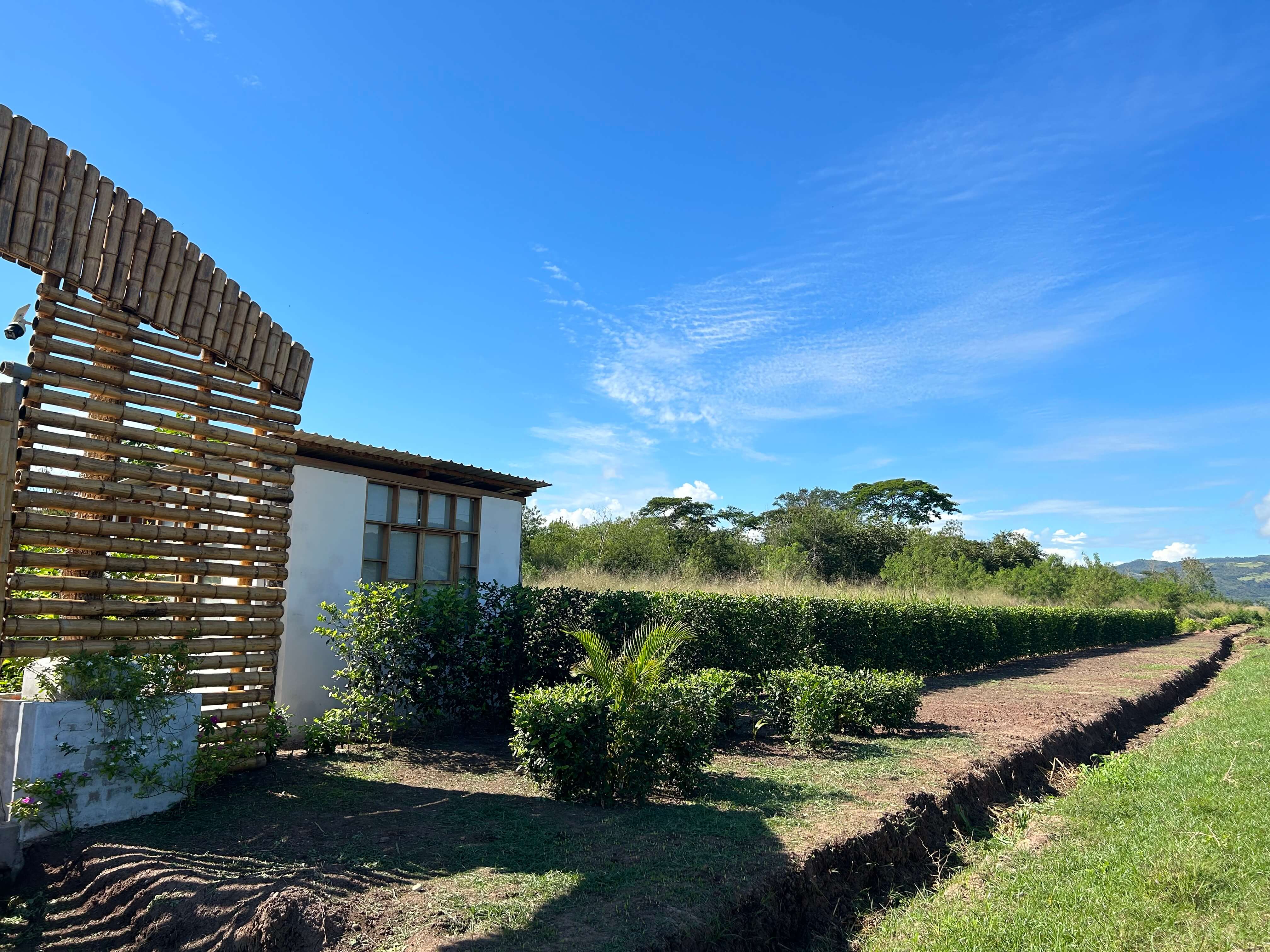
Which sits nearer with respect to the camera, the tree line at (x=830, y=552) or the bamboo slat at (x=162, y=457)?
the bamboo slat at (x=162, y=457)

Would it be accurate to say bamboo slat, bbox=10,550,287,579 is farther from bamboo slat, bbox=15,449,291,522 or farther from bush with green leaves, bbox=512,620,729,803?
bush with green leaves, bbox=512,620,729,803

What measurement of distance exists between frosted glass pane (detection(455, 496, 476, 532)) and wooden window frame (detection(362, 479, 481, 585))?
2 cm

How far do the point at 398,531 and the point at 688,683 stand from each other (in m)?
4.79

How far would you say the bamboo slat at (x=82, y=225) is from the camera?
17.8 feet

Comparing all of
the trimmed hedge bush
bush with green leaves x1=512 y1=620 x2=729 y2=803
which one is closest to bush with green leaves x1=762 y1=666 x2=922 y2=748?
bush with green leaves x1=512 y1=620 x2=729 y2=803

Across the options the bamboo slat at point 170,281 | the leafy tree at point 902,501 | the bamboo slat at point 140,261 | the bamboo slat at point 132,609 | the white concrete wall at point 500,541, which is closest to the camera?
the bamboo slat at point 132,609

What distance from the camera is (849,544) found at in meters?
42.8

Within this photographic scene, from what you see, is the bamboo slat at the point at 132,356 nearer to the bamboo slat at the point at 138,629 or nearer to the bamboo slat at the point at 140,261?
the bamboo slat at the point at 140,261

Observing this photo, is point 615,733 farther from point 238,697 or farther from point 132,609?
point 132,609

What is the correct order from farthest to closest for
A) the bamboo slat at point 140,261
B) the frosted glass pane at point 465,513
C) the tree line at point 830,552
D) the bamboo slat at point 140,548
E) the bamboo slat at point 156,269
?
the tree line at point 830,552 → the frosted glass pane at point 465,513 → the bamboo slat at point 156,269 → the bamboo slat at point 140,261 → the bamboo slat at point 140,548

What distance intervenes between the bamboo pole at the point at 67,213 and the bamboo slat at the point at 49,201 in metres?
0.02

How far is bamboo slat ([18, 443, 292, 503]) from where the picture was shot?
5223 mm

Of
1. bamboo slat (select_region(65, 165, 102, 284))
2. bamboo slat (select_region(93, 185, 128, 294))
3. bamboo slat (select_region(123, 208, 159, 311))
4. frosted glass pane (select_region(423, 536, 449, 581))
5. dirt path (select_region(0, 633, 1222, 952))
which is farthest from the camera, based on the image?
frosted glass pane (select_region(423, 536, 449, 581))

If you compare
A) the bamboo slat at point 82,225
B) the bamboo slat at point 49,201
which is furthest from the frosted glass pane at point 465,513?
the bamboo slat at point 49,201
